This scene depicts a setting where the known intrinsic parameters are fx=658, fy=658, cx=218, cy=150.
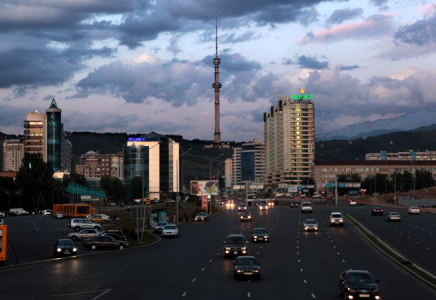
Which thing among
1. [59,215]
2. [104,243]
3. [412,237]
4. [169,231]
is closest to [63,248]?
[104,243]

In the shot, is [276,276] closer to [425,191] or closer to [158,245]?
[158,245]

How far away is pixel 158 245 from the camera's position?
203ft

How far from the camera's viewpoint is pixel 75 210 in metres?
117

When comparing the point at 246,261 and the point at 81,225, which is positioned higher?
the point at 246,261

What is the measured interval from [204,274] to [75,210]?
8270 centimetres

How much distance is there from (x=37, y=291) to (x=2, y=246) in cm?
1242

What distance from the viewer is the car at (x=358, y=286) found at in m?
26.5

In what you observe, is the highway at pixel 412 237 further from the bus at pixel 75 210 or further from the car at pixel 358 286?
the bus at pixel 75 210

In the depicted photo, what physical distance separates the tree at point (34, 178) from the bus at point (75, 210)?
29408 millimetres

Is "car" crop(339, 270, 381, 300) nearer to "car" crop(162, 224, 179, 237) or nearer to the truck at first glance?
"car" crop(162, 224, 179, 237)

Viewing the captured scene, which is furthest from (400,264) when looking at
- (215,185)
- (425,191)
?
(425,191)

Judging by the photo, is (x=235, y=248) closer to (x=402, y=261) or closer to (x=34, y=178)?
(x=402, y=261)

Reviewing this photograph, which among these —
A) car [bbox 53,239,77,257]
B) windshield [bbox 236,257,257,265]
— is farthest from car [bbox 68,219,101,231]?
windshield [bbox 236,257,257,265]

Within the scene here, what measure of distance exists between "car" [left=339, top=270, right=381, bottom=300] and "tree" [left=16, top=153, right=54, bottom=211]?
126 metres
